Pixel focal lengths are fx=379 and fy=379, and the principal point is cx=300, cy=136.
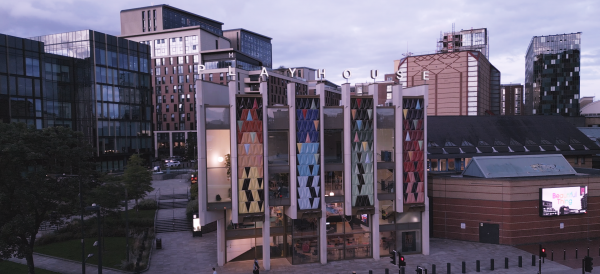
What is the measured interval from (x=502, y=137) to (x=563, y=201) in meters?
21.0

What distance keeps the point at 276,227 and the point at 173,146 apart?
326 ft

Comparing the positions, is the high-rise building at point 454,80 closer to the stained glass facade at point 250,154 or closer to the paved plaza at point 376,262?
the paved plaza at point 376,262

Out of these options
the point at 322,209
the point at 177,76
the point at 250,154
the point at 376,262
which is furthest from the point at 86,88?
the point at 376,262

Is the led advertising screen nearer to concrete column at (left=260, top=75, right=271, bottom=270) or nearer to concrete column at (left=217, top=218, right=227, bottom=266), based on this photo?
concrete column at (left=260, top=75, right=271, bottom=270)

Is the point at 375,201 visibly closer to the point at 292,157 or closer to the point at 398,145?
the point at 398,145

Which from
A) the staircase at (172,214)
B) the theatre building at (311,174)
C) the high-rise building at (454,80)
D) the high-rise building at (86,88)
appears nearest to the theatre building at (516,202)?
the theatre building at (311,174)

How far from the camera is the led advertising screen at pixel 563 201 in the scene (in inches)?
1294

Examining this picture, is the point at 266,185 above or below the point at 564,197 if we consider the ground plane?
above

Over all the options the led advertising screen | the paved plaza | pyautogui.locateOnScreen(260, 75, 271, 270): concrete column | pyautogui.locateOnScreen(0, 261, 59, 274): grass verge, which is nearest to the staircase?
the paved plaza

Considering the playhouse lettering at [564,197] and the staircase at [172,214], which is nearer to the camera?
the playhouse lettering at [564,197]

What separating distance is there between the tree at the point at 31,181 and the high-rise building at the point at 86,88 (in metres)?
45.7

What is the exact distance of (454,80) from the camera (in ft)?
247

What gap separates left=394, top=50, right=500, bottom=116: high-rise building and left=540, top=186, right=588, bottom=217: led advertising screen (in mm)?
41249

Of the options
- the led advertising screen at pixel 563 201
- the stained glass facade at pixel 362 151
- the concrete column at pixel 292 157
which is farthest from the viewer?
the led advertising screen at pixel 563 201
